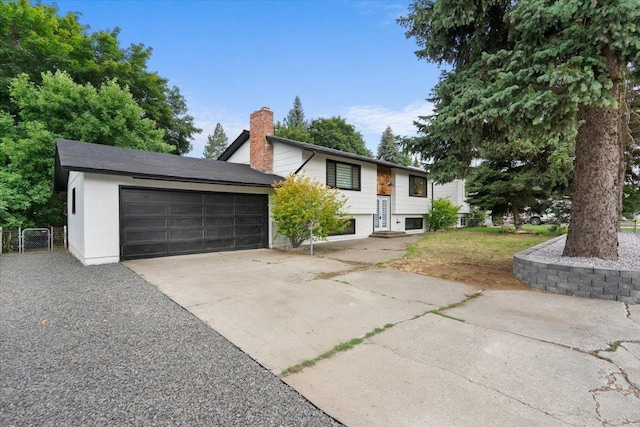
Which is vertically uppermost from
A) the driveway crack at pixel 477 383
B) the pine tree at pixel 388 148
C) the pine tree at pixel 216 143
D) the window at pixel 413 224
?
the pine tree at pixel 216 143

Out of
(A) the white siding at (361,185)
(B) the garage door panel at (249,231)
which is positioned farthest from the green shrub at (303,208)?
(A) the white siding at (361,185)

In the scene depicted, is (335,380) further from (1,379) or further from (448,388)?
(1,379)

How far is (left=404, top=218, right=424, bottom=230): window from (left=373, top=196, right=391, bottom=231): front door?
185 centimetres

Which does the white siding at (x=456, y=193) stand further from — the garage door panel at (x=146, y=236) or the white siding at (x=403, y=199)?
the garage door panel at (x=146, y=236)

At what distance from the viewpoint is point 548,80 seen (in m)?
4.72

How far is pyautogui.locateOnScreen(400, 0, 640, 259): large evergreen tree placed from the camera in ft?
15.2

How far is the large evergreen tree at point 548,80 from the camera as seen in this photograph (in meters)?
4.63

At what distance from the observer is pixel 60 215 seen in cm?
1417

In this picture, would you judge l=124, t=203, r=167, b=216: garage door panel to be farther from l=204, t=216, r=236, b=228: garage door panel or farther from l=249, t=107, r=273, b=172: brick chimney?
l=249, t=107, r=273, b=172: brick chimney

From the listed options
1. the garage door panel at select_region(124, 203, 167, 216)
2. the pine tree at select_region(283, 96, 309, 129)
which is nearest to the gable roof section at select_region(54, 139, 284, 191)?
the garage door panel at select_region(124, 203, 167, 216)

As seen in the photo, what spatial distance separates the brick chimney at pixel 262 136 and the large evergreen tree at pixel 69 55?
7.96 metres

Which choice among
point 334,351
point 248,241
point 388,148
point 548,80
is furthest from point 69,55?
point 388,148

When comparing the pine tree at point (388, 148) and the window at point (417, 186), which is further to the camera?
the pine tree at point (388, 148)

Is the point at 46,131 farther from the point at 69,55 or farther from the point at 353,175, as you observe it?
the point at 353,175
